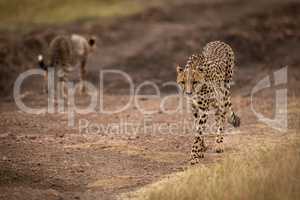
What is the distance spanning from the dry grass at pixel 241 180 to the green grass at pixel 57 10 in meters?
16.9

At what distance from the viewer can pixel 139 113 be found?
14.5 meters

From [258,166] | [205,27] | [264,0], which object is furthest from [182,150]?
[264,0]

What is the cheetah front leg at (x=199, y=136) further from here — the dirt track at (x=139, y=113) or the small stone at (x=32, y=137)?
the small stone at (x=32, y=137)

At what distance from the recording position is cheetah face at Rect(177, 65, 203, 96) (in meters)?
10.3

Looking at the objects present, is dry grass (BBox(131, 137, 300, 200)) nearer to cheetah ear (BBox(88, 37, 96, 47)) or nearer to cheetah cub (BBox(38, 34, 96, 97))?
cheetah cub (BBox(38, 34, 96, 97))

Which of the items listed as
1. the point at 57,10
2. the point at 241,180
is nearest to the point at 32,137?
the point at 241,180

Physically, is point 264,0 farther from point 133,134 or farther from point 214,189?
point 214,189

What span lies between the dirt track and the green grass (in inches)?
53.2

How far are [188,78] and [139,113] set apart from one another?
4.22m

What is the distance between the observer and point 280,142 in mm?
10531

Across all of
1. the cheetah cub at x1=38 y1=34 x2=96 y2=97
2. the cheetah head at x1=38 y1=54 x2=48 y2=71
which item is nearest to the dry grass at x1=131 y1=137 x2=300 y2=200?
the cheetah head at x1=38 y1=54 x2=48 y2=71

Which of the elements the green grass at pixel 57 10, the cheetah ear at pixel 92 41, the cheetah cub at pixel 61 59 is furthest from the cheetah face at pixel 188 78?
the green grass at pixel 57 10

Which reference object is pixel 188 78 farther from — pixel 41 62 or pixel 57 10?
pixel 57 10

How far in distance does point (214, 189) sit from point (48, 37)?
47.4 feet
